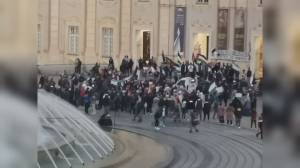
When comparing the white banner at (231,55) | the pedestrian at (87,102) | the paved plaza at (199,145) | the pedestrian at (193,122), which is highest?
the white banner at (231,55)

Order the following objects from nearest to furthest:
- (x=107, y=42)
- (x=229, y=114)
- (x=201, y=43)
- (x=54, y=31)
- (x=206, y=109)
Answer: (x=229, y=114) → (x=206, y=109) → (x=201, y=43) → (x=107, y=42) → (x=54, y=31)

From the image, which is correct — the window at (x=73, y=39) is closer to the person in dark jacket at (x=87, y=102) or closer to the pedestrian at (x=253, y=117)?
the person in dark jacket at (x=87, y=102)

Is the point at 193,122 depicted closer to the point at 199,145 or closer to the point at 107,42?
the point at 199,145

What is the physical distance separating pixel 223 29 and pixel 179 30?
3.46m

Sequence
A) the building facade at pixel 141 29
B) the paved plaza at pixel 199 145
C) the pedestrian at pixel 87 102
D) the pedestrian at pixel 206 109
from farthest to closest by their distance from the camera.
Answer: the building facade at pixel 141 29 → the pedestrian at pixel 87 102 → the pedestrian at pixel 206 109 → the paved plaza at pixel 199 145

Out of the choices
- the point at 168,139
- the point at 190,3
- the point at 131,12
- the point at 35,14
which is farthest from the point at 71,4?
the point at 35,14

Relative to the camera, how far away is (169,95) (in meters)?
32.7

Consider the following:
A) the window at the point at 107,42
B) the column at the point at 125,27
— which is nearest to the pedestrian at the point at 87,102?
the column at the point at 125,27

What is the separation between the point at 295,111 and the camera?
7.56ft

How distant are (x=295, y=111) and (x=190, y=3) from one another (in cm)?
5208

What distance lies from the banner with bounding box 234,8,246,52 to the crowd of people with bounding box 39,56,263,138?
952 cm

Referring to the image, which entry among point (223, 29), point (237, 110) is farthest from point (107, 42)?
point (237, 110)

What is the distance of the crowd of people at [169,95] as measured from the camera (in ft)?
104

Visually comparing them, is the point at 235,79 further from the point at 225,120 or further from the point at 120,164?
the point at 120,164
